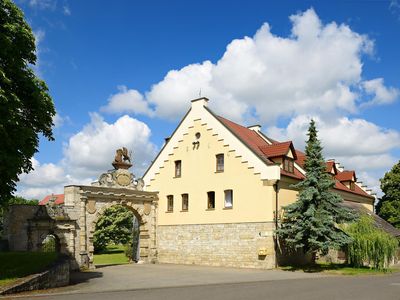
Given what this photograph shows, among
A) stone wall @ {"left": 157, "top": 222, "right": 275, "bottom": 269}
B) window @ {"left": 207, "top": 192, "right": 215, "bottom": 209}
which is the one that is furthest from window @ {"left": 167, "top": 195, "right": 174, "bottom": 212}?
window @ {"left": 207, "top": 192, "right": 215, "bottom": 209}

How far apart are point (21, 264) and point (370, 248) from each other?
20678mm

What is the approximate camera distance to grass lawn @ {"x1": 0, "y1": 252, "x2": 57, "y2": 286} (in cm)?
1877

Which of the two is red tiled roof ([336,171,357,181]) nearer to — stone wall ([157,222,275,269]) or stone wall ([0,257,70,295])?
stone wall ([157,222,275,269])

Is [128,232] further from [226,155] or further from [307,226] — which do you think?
[307,226]

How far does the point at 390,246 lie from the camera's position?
29.5 m

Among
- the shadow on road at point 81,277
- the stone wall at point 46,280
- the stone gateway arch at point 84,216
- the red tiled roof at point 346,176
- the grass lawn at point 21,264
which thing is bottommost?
the shadow on road at point 81,277

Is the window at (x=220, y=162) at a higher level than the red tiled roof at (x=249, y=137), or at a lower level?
lower

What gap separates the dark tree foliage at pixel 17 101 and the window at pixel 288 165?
60.3 feet

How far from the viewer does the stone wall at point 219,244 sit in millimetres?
31438

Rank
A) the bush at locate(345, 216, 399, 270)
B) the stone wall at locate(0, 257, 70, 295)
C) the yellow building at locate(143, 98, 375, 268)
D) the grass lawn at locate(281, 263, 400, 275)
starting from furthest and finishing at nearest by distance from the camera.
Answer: the yellow building at locate(143, 98, 375, 268), the bush at locate(345, 216, 399, 270), the grass lawn at locate(281, 263, 400, 275), the stone wall at locate(0, 257, 70, 295)

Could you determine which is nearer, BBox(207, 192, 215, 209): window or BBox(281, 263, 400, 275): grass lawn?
BBox(281, 263, 400, 275): grass lawn

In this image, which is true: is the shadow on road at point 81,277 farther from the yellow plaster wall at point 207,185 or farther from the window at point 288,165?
the window at point 288,165

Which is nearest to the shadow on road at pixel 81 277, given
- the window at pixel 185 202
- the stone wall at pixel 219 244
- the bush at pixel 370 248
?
the stone wall at pixel 219 244

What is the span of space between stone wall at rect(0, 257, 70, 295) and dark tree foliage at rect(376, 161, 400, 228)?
132ft
